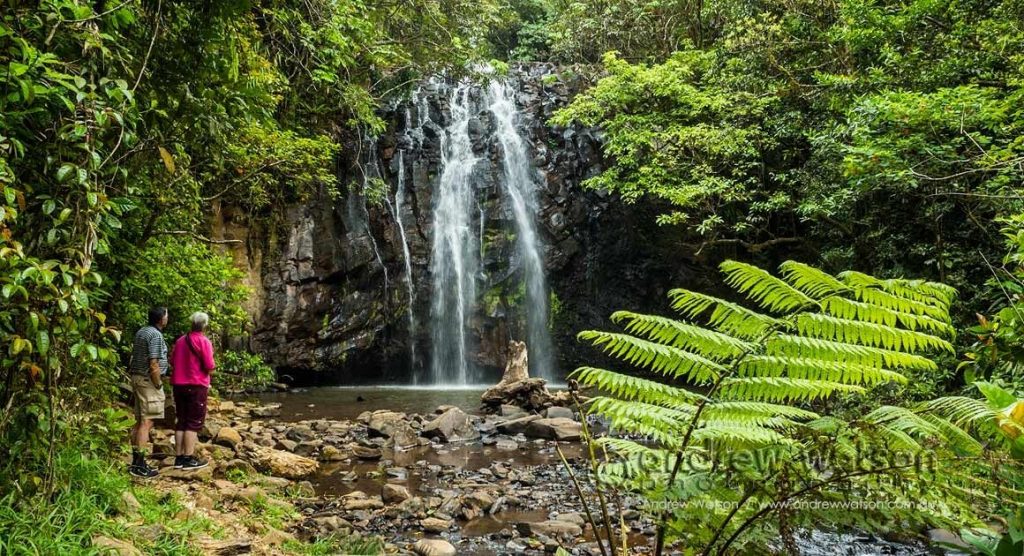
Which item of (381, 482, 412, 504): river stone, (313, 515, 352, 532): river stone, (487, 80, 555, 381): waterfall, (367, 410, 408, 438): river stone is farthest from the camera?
(487, 80, 555, 381): waterfall

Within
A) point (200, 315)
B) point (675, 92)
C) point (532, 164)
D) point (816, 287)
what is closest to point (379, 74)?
point (532, 164)

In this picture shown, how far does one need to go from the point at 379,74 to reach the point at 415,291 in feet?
20.3

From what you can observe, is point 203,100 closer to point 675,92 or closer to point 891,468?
point 891,468

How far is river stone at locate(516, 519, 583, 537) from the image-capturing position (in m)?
4.78

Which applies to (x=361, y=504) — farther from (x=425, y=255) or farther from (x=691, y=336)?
(x=425, y=255)

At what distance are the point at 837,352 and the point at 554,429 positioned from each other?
7.32m

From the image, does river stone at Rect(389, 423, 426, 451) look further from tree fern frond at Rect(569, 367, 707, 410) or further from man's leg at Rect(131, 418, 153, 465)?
tree fern frond at Rect(569, 367, 707, 410)

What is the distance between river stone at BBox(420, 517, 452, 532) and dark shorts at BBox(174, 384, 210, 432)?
90.6 inches

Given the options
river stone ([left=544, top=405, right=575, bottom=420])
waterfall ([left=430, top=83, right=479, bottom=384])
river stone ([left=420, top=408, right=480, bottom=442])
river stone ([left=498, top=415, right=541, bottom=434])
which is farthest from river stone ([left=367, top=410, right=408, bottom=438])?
waterfall ([left=430, top=83, right=479, bottom=384])

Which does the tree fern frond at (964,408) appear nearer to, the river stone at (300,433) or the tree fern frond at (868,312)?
the tree fern frond at (868,312)

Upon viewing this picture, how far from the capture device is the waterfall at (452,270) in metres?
17.0

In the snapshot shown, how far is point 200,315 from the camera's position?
5.21 m

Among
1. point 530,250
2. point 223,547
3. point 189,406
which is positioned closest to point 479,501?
point 223,547

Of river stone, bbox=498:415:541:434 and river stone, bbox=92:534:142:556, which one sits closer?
river stone, bbox=92:534:142:556
